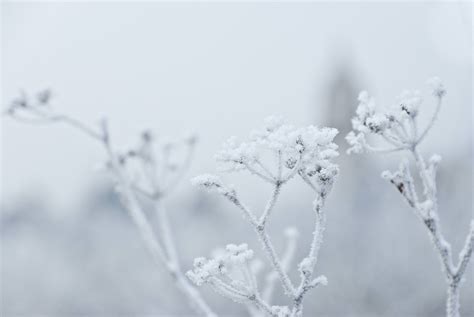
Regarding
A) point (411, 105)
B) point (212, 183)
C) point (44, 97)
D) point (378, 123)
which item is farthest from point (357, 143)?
point (44, 97)

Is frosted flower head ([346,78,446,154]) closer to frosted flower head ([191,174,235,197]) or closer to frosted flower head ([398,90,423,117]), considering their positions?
frosted flower head ([398,90,423,117])

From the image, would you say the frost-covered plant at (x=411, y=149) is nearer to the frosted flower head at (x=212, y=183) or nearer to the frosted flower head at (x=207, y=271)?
the frosted flower head at (x=212, y=183)

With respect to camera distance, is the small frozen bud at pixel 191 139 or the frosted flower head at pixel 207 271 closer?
the frosted flower head at pixel 207 271

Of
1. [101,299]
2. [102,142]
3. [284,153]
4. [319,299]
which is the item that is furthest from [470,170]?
[101,299]

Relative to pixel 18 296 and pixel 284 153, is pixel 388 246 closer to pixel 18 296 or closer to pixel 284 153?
pixel 284 153

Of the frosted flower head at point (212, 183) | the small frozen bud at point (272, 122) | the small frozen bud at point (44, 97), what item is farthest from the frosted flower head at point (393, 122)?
the small frozen bud at point (44, 97)

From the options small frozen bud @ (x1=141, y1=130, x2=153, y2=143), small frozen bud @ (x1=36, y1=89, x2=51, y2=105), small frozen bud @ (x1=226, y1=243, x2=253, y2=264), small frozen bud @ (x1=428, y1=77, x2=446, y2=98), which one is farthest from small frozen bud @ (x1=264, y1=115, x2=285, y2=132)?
small frozen bud @ (x1=141, y1=130, x2=153, y2=143)

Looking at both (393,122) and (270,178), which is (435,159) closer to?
(393,122)
